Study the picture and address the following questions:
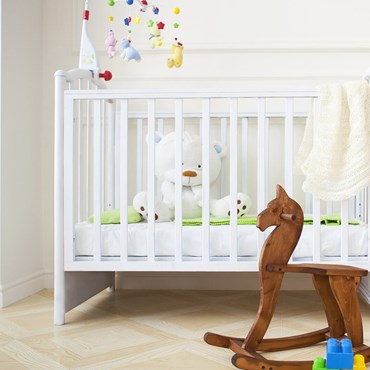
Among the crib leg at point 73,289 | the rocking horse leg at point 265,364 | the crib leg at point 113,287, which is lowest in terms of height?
the crib leg at point 113,287

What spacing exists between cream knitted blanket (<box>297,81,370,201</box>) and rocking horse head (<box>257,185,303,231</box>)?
12.3 inches

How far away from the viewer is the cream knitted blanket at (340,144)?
1628mm

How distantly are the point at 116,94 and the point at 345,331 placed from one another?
0.96 metres

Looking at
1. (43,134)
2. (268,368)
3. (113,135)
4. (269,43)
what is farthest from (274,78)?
(268,368)

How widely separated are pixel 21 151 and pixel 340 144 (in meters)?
1.24

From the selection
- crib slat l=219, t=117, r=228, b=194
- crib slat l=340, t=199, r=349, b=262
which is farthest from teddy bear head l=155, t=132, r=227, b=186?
crib slat l=340, t=199, r=349, b=262

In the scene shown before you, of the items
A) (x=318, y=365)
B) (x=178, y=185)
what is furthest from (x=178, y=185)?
(x=318, y=365)

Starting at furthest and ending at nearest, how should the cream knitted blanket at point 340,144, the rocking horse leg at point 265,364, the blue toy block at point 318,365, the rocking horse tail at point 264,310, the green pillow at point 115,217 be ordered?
the green pillow at point 115,217 < the cream knitted blanket at point 340,144 < the rocking horse tail at point 264,310 < the rocking horse leg at point 265,364 < the blue toy block at point 318,365

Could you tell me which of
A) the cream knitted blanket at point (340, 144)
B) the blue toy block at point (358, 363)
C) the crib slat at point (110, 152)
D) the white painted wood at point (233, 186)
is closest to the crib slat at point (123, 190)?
the white painted wood at point (233, 186)

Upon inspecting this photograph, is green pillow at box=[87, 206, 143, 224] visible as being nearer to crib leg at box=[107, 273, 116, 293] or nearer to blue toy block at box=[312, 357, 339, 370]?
crib leg at box=[107, 273, 116, 293]

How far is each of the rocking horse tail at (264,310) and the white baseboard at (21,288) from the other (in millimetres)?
1035

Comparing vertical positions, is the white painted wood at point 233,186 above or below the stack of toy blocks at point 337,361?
above

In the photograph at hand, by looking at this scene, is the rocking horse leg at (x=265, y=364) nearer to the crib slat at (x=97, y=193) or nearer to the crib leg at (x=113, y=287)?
the crib slat at (x=97, y=193)

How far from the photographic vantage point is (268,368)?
4.11 ft
